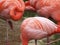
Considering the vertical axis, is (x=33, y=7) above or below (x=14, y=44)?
above

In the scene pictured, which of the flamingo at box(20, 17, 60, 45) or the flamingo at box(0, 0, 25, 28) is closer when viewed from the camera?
the flamingo at box(20, 17, 60, 45)

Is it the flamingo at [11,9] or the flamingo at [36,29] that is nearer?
the flamingo at [36,29]

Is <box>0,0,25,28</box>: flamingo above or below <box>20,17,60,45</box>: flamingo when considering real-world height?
above

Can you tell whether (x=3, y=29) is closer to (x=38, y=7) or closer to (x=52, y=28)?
(x=38, y=7)

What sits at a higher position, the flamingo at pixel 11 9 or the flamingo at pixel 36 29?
the flamingo at pixel 11 9

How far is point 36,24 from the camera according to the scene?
0.71 metres

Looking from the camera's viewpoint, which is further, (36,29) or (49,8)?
(49,8)

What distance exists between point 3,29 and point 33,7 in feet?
0.88

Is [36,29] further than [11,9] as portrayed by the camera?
No

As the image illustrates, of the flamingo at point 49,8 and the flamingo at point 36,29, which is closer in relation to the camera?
the flamingo at point 36,29

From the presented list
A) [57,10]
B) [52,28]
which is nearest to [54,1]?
[57,10]

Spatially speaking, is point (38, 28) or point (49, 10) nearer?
point (38, 28)

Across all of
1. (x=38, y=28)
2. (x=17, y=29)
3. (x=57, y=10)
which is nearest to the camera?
(x=38, y=28)

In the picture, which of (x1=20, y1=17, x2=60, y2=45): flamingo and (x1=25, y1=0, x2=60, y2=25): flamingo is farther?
(x1=25, y1=0, x2=60, y2=25): flamingo
